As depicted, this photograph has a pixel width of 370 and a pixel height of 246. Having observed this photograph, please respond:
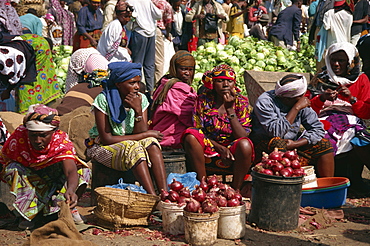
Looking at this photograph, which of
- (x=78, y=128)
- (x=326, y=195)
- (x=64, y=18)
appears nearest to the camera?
(x=326, y=195)

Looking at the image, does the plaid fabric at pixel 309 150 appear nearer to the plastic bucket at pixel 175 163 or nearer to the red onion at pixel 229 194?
the plastic bucket at pixel 175 163

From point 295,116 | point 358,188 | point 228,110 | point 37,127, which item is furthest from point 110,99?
point 358,188

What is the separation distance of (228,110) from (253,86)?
2.37 metres

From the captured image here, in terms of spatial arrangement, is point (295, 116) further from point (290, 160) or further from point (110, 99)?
point (110, 99)

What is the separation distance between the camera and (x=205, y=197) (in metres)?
3.74

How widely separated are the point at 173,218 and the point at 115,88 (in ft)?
4.51

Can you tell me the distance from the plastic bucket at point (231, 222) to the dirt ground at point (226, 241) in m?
0.05

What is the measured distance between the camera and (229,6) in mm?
13656

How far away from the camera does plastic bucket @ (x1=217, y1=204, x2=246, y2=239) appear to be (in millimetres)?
3773

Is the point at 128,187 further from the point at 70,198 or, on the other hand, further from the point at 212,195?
the point at 212,195

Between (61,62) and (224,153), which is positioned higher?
Answer: (61,62)

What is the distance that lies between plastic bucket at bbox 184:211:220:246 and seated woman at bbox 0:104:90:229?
0.91 metres

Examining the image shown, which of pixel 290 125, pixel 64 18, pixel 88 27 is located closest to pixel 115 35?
pixel 88 27

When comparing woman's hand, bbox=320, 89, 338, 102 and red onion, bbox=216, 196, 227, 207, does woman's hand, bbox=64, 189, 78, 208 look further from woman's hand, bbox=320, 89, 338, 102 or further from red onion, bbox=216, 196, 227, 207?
woman's hand, bbox=320, 89, 338, 102
